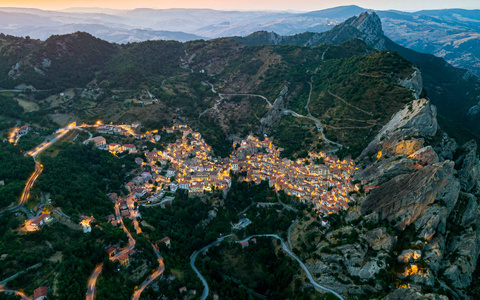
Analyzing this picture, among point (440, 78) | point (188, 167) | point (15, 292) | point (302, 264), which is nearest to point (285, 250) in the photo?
point (302, 264)

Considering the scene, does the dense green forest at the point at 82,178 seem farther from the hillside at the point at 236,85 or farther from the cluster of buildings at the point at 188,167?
the hillside at the point at 236,85

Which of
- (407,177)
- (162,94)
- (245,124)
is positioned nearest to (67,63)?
(162,94)

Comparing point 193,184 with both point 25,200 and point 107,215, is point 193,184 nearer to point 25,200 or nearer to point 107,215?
point 107,215

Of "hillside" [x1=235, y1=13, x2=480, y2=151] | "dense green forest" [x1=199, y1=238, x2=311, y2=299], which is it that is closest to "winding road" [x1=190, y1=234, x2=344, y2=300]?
"dense green forest" [x1=199, y1=238, x2=311, y2=299]

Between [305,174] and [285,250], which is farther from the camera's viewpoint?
[305,174]

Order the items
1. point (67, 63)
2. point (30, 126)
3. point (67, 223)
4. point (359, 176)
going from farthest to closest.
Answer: point (67, 63), point (30, 126), point (359, 176), point (67, 223)

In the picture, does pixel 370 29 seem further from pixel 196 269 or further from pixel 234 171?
pixel 196 269
